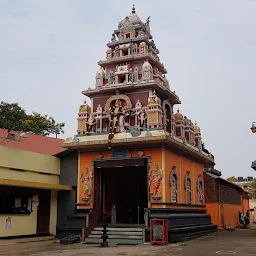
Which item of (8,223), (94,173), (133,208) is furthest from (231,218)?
(8,223)

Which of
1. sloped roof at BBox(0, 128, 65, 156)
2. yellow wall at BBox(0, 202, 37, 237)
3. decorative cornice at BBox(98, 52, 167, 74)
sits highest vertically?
decorative cornice at BBox(98, 52, 167, 74)

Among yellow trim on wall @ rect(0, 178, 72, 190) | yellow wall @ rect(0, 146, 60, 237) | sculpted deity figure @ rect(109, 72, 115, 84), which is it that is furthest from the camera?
sculpted deity figure @ rect(109, 72, 115, 84)

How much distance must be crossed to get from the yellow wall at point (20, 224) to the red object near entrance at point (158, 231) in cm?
637

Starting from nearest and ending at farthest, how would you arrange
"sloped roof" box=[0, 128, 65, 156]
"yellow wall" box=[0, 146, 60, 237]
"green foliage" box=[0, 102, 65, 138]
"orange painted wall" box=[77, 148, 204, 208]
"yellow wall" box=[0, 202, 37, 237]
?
"yellow wall" box=[0, 202, 37, 237]
"yellow wall" box=[0, 146, 60, 237]
"orange painted wall" box=[77, 148, 204, 208]
"sloped roof" box=[0, 128, 65, 156]
"green foliage" box=[0, 102, 65, 138]

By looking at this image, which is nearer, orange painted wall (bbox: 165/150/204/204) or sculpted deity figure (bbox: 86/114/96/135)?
orange painted wall (bbox: 165/150/204/204)

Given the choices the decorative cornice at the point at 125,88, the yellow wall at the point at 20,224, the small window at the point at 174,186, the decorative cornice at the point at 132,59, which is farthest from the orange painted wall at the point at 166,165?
the decorative cornice at the point at 132,59

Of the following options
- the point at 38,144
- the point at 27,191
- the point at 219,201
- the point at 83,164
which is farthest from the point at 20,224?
the point at 219,201

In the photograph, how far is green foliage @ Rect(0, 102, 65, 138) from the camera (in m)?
37.5

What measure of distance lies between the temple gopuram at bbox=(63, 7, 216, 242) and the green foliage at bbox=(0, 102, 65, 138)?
1648cm

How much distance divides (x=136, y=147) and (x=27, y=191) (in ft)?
19.5

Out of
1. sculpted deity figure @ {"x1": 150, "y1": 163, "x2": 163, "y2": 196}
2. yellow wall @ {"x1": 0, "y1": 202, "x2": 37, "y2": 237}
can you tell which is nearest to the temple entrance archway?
sculpted deity figure @ {"x1": 150, "y1": 163, "x2": 163, "y2": 196}

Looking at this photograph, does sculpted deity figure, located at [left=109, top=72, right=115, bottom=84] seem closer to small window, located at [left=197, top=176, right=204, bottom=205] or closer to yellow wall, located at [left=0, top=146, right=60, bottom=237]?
yellow wall, located at [left=0, top=146, right=60, bottom=237]

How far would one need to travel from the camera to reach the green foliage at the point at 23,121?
37.5 meters

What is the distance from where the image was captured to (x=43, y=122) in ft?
137
